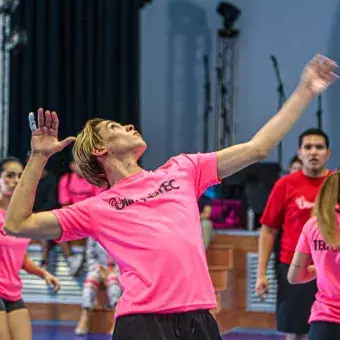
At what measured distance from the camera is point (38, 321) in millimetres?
8047

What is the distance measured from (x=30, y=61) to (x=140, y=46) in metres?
1.40

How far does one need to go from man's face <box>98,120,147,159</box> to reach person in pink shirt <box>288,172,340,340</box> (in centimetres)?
87

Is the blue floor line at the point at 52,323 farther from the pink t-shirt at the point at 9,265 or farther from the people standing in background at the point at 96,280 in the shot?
the pink t-shirt at the point at 9,265

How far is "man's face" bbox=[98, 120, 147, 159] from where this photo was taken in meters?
2.54

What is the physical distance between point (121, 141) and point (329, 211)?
95 cm

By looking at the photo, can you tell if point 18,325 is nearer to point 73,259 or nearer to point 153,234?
point 153,234

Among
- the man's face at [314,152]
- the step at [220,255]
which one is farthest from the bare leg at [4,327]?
the step at [220,255]

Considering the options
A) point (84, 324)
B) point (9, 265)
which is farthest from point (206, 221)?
point (9, 265)

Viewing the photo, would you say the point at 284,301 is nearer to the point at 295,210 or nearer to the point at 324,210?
the point at 295,210

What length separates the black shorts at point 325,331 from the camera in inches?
121

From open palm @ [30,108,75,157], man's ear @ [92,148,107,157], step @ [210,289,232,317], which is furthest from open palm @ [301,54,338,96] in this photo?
step @ [210,289,232,317]

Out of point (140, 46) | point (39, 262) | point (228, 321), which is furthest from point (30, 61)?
point (228, 321)

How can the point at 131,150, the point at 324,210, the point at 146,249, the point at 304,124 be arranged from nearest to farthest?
the point at 146,249
the point at 131,150
the point at 324,210
the point at 304,124

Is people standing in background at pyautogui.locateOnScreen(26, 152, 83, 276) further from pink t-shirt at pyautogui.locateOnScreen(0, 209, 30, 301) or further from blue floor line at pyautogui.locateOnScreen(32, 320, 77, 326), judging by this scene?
pink t-shirt at pyautogui.locateOnScreen(0, 209, 30, 301)
